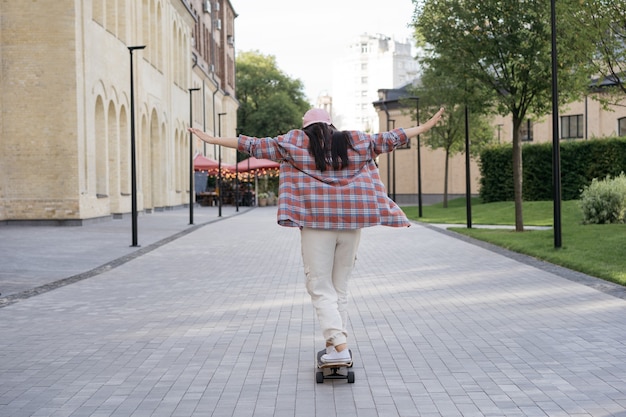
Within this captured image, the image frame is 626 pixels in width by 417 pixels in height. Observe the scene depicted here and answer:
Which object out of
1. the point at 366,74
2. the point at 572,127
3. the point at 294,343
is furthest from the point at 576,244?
the point at 366,74

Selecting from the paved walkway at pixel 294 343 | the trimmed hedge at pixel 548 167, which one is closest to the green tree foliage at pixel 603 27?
the paved walkway at pixel 294 343

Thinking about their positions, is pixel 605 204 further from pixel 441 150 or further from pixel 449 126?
pixel 441 150

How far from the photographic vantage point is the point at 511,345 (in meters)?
7.54

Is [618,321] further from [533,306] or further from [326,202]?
[326,202]

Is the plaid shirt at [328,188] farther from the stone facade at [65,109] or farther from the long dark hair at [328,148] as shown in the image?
the stone facade at [65,109]

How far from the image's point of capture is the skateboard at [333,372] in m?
6.11

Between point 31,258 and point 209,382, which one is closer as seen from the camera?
point 209,382

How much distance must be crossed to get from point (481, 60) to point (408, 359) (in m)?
19.3

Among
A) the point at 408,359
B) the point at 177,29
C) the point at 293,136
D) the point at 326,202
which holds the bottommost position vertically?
the point at 408,359

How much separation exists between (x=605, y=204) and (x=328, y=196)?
20866mm

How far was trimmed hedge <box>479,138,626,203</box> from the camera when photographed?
3969 cm

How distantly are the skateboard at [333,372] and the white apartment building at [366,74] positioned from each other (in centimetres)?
12155

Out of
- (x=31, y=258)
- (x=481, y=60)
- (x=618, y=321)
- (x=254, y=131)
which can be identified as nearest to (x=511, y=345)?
(x=618, y=321)

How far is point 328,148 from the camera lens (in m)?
6.08
